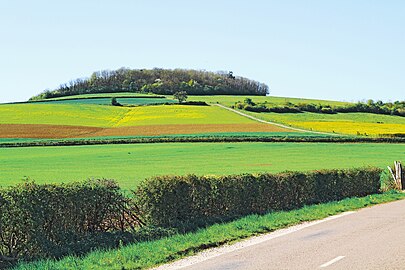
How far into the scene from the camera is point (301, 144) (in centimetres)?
6956

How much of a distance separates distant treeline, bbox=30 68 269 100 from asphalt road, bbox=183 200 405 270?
14605 cm

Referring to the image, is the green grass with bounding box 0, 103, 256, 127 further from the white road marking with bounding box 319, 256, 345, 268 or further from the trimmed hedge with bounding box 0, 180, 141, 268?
the white road marking with bounding box 319, 256, 345, 268

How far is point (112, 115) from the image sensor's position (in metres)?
105

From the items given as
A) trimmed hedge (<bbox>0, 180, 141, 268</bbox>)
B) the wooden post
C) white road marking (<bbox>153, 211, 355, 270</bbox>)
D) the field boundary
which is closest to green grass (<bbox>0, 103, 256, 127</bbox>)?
the field boundary

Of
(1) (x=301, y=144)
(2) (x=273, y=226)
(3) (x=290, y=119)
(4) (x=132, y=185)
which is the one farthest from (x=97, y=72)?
(2) (x=273, y=226)

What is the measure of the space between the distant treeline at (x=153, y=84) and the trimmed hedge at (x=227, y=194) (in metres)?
139

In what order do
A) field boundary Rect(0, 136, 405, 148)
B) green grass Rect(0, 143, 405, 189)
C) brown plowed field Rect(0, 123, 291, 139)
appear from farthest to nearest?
brown plowed field Rect(0, 123, 291, 139), field boundary Rect(0, 136, 405, 148), green grass Rect(0, 143, 405, 189)

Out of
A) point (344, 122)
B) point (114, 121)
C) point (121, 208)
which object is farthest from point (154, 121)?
point (121, 208)

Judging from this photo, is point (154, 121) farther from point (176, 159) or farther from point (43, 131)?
point (176, 159)

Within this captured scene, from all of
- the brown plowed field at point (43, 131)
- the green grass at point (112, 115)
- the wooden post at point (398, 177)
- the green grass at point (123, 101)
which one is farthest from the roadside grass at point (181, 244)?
the green grass at point (123, 101)

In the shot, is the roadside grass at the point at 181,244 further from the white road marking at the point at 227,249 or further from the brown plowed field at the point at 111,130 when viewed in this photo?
the brown plowed field at the point at 111,130

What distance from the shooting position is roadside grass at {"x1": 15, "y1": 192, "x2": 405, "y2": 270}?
12109 millimetres

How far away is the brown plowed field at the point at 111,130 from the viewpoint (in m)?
78.5

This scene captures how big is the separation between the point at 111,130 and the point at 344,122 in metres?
39.9
